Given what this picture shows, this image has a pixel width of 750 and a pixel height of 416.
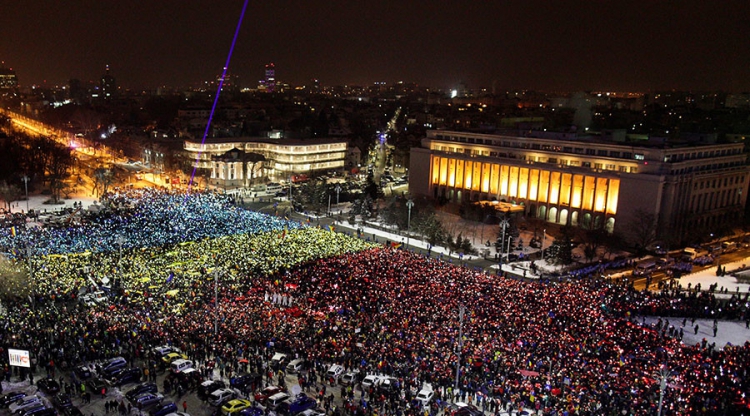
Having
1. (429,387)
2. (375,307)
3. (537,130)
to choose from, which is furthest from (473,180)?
(429,387)

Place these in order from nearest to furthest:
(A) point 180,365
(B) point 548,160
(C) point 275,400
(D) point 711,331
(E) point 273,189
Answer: (C) point 275,400
(A) point 180,365
(D) point 711,331
(B) point 548,160
(E) point 273,189

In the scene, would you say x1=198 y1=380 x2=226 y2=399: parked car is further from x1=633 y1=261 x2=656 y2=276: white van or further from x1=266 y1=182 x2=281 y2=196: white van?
x1=266 y1=182 x2=281 y2=196: white van

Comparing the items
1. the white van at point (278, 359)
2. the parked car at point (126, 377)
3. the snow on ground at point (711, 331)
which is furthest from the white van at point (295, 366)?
the snow on ground at point (711, 331)

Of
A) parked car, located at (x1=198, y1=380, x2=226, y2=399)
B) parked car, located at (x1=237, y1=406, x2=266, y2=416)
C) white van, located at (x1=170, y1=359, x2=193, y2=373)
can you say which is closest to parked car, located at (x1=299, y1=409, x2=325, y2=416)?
parked car, located at (x1=237, y1=406, x2=266, y2=416)

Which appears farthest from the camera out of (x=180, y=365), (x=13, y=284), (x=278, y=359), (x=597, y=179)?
(x=597, y=179)

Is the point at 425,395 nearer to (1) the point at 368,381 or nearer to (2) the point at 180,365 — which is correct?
(1) the point at 368,381

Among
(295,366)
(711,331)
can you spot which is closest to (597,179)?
(711,331)
